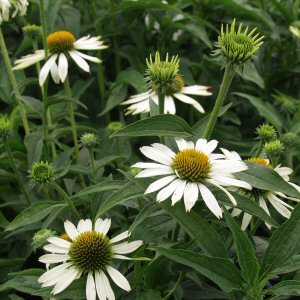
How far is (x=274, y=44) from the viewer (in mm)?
2115

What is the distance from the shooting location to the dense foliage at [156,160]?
100 cm

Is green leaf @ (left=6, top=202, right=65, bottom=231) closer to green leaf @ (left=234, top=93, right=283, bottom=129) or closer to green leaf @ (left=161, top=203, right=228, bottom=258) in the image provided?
green leaf @ (left=161, top=203, right=228, bottom=258)

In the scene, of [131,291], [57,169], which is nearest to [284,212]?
[131,291]

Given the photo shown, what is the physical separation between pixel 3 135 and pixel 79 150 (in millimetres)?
384

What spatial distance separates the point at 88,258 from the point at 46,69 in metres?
0.69

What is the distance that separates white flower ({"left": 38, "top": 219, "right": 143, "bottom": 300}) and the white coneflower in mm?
308

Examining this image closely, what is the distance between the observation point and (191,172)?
3.36 feet

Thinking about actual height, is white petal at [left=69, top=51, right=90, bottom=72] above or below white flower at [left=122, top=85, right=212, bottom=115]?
above

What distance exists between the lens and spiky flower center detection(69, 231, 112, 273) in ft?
3.57

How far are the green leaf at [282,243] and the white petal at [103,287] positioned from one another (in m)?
0.28

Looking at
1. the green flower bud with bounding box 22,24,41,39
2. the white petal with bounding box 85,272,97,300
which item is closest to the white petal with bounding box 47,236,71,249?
the white petal with bounding box 85,272,97,300

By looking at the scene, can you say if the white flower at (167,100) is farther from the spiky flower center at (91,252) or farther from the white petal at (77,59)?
the spiky flower center at (91,252)

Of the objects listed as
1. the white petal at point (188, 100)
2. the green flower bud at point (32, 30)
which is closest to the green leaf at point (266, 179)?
the white petal at point (188, 100)

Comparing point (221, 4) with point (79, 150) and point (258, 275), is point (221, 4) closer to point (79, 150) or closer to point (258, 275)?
point (79, 150)
